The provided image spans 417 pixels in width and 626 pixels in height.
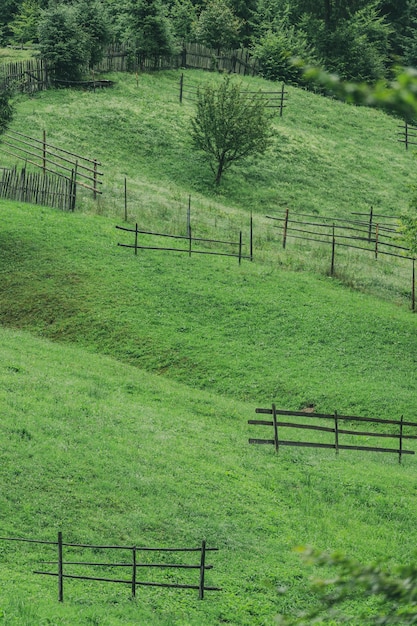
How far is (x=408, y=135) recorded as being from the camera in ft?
225

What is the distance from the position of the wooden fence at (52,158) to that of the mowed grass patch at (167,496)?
1924 cm

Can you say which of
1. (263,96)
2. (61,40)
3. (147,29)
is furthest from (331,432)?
(147,29)

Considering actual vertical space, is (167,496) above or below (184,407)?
above

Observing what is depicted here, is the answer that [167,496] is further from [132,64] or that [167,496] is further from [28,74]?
[132,64]

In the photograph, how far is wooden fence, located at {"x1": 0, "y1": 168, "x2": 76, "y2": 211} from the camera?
43500 mm

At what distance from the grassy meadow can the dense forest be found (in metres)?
10.00

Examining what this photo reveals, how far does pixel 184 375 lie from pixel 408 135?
42.2 m

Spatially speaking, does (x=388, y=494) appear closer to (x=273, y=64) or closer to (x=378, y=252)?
(x=378, y=252)

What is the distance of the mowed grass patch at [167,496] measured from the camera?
59.3 ft

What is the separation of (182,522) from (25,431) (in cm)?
513

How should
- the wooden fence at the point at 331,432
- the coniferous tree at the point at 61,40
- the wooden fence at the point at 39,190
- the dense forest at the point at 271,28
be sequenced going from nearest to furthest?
the wooden fence at the point at 331,432 < the wooden fence at the point at 39,190 < the coniferous tree at the point at 61,40 < the dense forest at the point at 271,28

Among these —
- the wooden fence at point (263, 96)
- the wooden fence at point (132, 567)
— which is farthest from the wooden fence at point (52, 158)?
the wooden fence at point (132, 567)

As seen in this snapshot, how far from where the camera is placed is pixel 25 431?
23.6 meters

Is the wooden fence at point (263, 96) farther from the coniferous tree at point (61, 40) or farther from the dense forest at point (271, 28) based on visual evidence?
the coniferous tree at point (61, 40)
